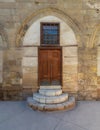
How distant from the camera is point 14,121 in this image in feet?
18.3

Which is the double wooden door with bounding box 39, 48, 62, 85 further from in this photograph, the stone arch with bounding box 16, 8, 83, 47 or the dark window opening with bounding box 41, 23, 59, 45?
the stone arch with bounding box 16, 8, 83, 47

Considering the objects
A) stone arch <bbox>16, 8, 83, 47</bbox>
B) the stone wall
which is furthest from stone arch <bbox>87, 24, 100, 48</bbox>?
stone arch <bbox>16, 8, 83, 47</bbox>

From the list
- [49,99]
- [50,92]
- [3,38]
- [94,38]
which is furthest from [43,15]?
[49,99]

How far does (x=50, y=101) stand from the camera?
263 inches

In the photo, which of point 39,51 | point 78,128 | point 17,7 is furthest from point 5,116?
point 17,7

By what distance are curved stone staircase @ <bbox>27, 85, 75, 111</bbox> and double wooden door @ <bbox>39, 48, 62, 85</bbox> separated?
641 millimetres

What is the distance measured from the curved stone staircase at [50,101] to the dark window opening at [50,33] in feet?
7.01

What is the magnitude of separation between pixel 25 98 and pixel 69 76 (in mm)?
2173

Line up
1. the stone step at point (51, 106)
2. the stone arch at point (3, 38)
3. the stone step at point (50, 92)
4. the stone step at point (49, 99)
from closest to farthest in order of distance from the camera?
the stone step at point (51, 106) → the stone step at point (49, 99) → the stone step at point (50, 92) → the stone arch at point (3, 38)

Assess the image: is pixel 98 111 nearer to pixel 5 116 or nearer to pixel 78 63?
pixel 78 63

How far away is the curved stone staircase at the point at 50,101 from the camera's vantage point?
6496 mm

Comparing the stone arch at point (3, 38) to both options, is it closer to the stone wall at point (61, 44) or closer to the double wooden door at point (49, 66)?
the stone wall at point (61, 44)

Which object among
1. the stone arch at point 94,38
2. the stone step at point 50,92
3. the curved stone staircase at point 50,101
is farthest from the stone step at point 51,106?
the stone arch at point 94,38

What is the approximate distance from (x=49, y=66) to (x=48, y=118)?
8.29 feet
